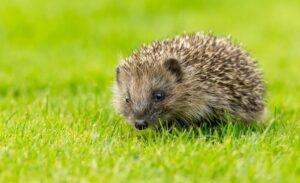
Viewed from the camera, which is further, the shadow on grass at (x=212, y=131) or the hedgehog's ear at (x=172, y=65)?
the hedgehog's ear at (x=172, y=65)

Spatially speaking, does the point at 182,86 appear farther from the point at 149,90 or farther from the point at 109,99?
the point at 109,99

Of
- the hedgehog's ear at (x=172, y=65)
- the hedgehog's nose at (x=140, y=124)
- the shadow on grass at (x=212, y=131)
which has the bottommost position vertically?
the shadow on grass at (x=212, y=131)

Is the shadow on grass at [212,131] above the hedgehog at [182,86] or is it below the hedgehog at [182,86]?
below

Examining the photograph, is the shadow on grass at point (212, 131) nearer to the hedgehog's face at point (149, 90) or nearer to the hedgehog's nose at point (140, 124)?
the hedgehog's nose at point (140, 124)

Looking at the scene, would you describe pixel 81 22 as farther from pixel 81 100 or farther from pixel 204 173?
pixel 204 173

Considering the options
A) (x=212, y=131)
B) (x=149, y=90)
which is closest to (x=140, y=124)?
(x=149, y=90)

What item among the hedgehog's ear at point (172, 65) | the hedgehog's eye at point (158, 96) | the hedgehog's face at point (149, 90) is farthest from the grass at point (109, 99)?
the hedgehog's ear at point (172, 65)

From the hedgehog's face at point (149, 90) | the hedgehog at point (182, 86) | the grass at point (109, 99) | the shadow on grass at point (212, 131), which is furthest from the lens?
the hedgehog at point (182, 86)

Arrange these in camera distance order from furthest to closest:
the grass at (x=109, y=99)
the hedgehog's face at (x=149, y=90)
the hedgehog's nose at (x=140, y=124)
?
the hedgehog's face at (x=149, y=90) → the hedgehog's nose at (x=140, y=124) → the grass at (x=109, y=99)

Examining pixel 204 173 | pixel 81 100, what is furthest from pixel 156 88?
pixel 204 173

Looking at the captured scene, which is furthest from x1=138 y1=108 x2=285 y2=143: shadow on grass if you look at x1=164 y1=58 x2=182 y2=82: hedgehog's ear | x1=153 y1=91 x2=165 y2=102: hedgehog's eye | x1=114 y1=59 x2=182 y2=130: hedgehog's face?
x1=164 y1=58 x2=182 y2=82: hedgehog's ear
